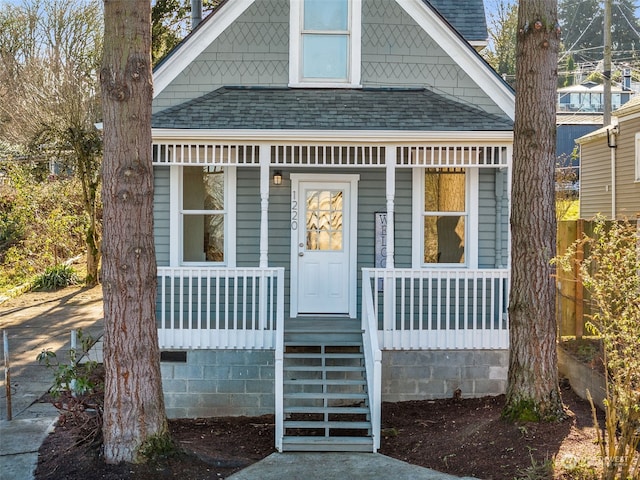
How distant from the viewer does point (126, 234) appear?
550 cm

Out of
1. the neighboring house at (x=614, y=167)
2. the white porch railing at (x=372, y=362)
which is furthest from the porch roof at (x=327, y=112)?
the neighboring house at (x=614, y=167)

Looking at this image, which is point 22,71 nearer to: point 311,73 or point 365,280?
point 311,73

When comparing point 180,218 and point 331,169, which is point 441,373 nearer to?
point 331,169

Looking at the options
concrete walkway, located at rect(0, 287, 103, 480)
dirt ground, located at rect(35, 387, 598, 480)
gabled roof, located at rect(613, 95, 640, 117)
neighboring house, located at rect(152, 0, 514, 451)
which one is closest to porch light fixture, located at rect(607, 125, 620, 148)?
gabled roof, located at rect(613, 95, 640, 117)

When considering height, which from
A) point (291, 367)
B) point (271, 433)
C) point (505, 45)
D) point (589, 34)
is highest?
point (589, 34)

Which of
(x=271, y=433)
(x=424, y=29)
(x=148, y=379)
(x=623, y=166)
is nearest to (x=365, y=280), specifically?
(x=271, y=433)

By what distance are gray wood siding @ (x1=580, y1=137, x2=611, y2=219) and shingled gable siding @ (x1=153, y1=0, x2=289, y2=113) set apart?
42.0 feet

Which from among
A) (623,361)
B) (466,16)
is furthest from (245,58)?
(623,361)

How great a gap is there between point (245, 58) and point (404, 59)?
234 centimetres

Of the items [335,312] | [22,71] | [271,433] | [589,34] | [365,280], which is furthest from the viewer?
[589,34]

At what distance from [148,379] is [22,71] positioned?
15.1 metres

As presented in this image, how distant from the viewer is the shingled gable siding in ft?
31.3

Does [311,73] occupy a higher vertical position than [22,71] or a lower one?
lower

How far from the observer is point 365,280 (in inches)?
323
